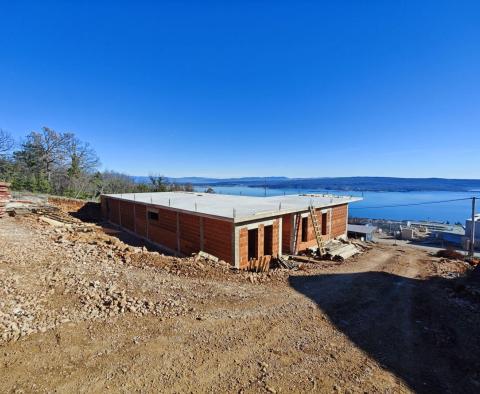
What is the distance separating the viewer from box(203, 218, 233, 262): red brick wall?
10461mm

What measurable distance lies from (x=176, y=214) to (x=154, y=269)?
5475mm

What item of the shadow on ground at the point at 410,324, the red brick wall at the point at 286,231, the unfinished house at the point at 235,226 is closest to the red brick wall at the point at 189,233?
the unfinished house at the point at 235,226

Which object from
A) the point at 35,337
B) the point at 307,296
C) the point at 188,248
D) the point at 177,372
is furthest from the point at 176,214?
the point at 177,372

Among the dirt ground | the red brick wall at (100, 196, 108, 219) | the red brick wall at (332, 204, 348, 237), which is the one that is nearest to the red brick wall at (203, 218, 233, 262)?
the dirt ground

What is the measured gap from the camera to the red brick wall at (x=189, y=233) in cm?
1190

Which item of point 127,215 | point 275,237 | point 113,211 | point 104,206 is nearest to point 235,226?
point 275,237

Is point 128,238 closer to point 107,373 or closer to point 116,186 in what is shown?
point 107,373

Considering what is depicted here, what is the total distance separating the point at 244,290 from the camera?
24.0 feet

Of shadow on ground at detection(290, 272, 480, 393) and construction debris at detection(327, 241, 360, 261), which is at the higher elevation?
shadow on ground at detection(290, 272, 480, 393)

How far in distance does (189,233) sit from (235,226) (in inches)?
122

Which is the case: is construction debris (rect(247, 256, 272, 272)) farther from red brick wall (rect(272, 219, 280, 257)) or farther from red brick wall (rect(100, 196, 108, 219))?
red brick wall (rect(100, 196, 108, 219))

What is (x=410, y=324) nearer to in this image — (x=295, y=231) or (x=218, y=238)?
(x=218, y=238)

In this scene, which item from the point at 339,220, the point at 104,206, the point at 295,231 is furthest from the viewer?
the point at 104,206

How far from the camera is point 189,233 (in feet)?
40.4
